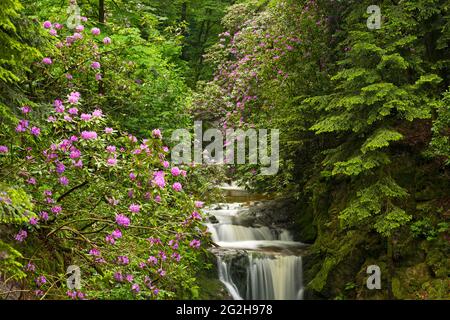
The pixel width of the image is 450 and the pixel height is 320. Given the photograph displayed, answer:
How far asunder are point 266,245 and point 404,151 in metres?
4.30

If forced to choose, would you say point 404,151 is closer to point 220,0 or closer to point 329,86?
point 329,86

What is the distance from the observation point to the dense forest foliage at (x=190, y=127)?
18.4 feet

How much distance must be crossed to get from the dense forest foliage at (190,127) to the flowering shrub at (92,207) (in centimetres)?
2

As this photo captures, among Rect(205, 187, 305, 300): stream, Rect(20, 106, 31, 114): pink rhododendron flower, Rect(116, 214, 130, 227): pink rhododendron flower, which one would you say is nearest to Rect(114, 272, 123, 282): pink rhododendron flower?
Rect(116, 214, 130, 227): pink rhododendron flower

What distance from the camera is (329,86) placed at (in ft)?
40.6

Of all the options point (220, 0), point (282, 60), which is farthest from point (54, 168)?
point (220, 0)

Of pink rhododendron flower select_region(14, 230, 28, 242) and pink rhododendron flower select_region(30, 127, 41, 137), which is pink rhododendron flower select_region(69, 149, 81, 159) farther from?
pink rhododendron flower select_region(14, 230, 28, 242)

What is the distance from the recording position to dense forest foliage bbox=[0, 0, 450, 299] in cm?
561

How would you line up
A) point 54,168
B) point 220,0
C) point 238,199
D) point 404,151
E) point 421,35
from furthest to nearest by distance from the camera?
point 220,0 → point 238,199 → point 404,151 → point 421,35 → point 54,168

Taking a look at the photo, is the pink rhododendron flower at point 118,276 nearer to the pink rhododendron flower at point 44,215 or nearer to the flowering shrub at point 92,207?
the flowering shrub at point 92,207

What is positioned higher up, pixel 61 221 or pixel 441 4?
pixel 441 4

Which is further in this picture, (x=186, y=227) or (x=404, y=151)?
(x=404, y=151)

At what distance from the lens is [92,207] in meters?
6.21

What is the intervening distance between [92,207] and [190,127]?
4360 millimetres
